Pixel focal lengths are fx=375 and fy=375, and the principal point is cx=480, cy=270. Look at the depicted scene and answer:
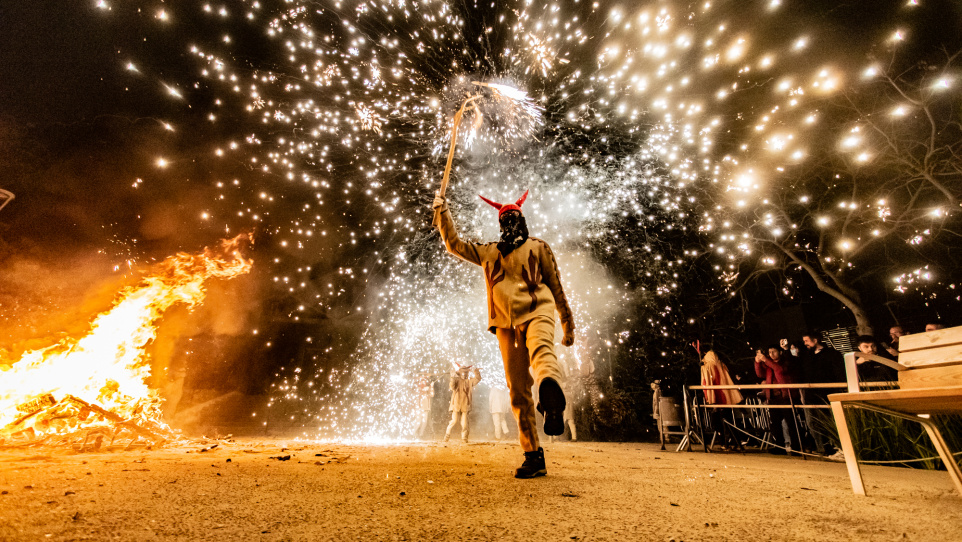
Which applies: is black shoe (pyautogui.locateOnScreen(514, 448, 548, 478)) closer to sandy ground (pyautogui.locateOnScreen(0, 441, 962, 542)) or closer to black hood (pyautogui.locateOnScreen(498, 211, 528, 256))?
sandy ground (pyautogui.locateOnScreen(0, 441, 962, 542))

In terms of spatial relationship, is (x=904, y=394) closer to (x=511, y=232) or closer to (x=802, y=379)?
(x=511, y=232)

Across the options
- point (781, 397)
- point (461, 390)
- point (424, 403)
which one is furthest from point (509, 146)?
point (781, 397)

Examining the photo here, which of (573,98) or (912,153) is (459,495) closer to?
(573,98)

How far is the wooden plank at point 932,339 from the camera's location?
2142 mm

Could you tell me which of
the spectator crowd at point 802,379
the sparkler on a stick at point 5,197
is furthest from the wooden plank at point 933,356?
the sparkler on a stick at point 5,197

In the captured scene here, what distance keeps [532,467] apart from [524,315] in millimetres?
1099

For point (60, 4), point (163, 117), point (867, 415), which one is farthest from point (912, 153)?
point (60, 4)

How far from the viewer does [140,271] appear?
21.9ft

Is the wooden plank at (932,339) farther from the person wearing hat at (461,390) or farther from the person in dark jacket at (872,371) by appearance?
the person wearing hat at (461,390)

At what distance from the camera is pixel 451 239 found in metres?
3.44

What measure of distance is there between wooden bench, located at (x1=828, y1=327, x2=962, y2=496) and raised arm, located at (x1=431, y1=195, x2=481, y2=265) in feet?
8.44

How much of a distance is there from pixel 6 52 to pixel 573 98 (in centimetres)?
932

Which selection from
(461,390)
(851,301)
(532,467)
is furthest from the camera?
(851,301)

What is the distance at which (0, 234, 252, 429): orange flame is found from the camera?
474 centimetres
